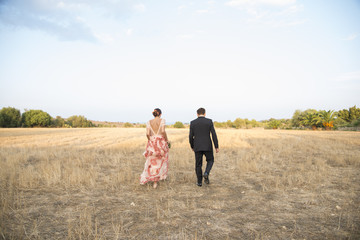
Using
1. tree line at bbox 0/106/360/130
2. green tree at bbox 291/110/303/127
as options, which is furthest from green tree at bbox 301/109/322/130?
green tree at bbox 291/110/303/127

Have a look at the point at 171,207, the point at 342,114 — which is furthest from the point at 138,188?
the point at 342,114

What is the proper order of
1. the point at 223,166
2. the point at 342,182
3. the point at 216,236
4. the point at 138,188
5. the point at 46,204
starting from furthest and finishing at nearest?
the point at 223,166 < the point at 342,182 < the point at 138,188 < the point at 46,204 < the point at 216,236

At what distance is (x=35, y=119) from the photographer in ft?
147

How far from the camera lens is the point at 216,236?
11.8 feet

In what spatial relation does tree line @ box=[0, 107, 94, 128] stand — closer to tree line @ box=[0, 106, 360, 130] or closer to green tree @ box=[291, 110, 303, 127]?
tree line @ box=[0, 106, 360, 130]

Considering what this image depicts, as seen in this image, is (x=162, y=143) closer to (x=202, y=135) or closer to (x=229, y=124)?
(x=202, y=135)

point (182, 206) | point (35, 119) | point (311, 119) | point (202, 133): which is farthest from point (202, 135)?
point (311, 119)

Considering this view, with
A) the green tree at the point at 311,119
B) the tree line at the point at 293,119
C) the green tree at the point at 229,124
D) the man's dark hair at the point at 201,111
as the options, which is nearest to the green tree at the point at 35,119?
the tree line at the point at 293,119

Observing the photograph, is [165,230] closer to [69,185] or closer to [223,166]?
[69,185]

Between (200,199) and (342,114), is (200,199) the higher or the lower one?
the lower one

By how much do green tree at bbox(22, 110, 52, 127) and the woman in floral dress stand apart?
48.0 m

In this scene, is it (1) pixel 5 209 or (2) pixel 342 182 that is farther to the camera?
(2) pixel 342 182

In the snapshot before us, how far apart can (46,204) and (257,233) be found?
4673 mm

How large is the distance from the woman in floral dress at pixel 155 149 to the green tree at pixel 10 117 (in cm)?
4660
